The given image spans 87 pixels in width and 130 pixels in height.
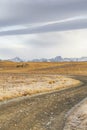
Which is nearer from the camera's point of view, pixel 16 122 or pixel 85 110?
pixel 16 122

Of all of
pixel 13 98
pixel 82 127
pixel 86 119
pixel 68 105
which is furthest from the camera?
pixel 13 98

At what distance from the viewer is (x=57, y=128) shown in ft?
83.4

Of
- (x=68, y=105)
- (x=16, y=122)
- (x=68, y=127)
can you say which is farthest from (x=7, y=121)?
(x=68, y=105)

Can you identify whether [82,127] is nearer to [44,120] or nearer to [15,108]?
[44,120]

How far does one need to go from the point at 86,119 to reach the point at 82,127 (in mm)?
1789

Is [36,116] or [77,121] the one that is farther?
[36,116]

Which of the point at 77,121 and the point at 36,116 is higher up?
the point at 36,116

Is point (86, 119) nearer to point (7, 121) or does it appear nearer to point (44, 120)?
point (44, 120)

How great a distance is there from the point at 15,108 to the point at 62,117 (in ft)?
21.2

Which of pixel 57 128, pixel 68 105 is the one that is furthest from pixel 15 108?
pixel 57 128

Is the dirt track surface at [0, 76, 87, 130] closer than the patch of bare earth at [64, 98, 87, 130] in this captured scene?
No

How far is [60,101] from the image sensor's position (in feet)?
134

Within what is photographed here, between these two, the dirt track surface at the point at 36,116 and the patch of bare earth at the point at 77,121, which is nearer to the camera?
the patch of bare earth at the point at 77,121

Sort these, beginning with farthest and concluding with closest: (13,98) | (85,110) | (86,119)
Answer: (13,98) < (85,110) < (86,119)
